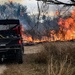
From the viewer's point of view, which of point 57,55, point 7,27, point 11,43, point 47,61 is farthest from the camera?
point 7,27

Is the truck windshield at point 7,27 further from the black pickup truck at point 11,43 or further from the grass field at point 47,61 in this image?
the grass field at point 47,61

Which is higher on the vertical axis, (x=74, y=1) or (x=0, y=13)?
(x=74, y=1)

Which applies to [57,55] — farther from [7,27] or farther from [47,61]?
[7,27]

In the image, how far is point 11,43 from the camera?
1709cm

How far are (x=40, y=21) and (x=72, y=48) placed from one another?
35547 mm

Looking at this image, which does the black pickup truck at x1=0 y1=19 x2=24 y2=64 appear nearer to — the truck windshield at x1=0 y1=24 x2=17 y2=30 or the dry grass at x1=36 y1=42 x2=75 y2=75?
the truck windshield at x1=0 y1=24 x2=17 y2=30

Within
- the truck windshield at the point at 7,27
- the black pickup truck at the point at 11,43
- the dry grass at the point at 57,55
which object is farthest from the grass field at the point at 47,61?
the truck windshield at the point at 7,27

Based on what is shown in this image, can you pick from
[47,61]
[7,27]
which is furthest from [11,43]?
[47,61]

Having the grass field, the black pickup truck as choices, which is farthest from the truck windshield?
the grass field

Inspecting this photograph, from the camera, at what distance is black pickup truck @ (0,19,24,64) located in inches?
671

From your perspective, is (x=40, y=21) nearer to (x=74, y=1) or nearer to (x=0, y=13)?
(x=0, y=13)

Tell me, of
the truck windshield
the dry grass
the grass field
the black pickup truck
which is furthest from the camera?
the truck windshield

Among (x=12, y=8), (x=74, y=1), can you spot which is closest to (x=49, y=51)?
(x=74, y=1)

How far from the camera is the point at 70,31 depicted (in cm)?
3950
